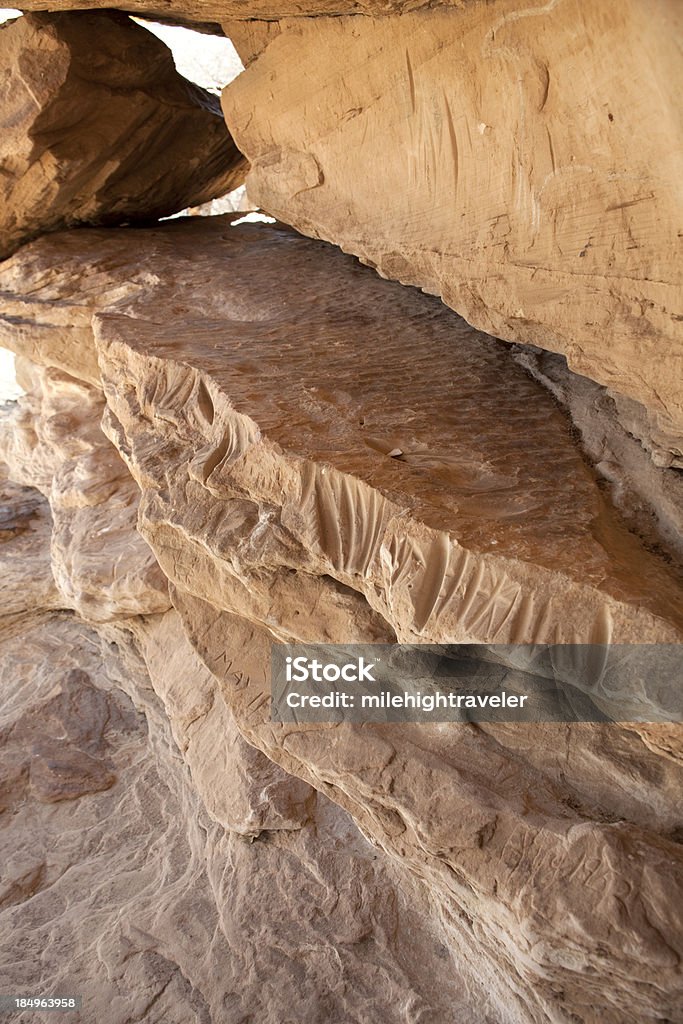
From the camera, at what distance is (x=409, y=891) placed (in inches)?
131

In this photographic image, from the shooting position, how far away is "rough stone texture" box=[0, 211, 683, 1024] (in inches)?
79.0

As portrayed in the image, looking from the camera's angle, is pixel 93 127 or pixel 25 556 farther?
pixel 25 556

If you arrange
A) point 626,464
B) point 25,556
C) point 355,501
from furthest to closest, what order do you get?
point 25,556, point 626,464, point 355,501

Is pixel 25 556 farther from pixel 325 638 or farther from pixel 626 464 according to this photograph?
pixel 626 464

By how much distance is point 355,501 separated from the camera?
231 cm

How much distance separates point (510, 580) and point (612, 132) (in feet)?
3.70

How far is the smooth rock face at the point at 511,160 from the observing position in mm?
1917

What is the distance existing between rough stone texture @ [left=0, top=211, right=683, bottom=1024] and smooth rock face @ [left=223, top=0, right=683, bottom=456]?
15.8 inches

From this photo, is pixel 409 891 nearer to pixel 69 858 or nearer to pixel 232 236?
pixel 69 858

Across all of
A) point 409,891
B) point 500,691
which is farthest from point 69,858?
point 500,691

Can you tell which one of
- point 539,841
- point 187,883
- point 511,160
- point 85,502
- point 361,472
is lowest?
point 187,883

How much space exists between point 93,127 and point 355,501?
2.96 m

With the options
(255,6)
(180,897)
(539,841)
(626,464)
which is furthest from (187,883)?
(255,6)

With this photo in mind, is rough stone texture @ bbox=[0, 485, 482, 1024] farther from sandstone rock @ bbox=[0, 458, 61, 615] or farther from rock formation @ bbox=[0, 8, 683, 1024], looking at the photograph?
sandstone rock @ bbox=[0, 458, 61, 615]
